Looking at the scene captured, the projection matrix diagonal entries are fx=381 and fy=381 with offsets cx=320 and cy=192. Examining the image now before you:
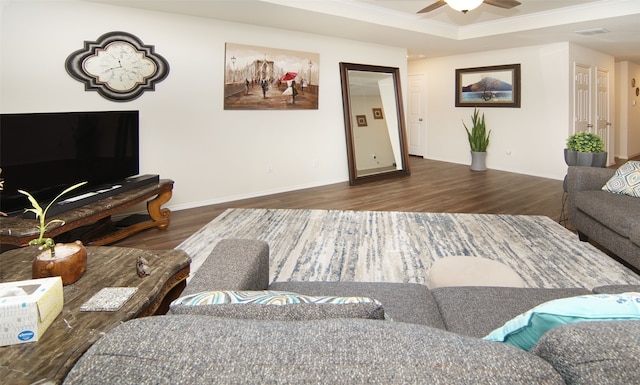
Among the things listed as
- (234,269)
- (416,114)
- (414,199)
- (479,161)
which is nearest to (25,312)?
(234,269)

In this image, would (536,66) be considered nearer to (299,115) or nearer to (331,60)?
(331,60)

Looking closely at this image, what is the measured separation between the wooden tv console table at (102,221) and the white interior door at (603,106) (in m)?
7.80

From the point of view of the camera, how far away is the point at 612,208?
2.95m

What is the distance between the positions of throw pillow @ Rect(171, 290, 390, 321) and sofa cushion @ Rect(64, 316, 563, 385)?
16 centimetres

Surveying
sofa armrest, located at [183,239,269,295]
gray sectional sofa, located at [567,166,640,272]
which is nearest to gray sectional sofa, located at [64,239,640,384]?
sofa armrest, located at [183,239,269,295]

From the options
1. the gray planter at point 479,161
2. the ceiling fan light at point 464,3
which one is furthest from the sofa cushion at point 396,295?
the gray planter at point 479,161

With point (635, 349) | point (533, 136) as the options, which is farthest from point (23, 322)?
point (533, 136)

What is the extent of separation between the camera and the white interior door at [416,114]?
29.3ft

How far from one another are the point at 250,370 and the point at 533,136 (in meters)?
7.64

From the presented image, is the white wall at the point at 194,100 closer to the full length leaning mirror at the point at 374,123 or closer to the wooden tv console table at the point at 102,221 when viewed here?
the full length leaning mirror at the point at 374,123

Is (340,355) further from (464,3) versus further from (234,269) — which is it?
(464,3)

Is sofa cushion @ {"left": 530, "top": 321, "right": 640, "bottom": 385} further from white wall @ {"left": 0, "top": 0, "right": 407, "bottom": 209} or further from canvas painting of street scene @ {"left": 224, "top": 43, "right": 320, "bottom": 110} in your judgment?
canvas painting of street scene @ {"left": 224, "top": 43, "right": 320, "bottom": 110}

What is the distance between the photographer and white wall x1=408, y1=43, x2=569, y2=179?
6562mm

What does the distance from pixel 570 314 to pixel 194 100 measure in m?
4.66
